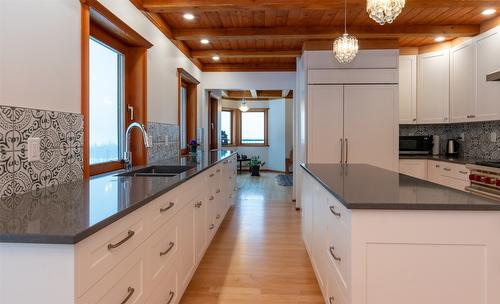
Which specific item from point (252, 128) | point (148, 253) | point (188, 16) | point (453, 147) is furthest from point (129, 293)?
point (252, 128)

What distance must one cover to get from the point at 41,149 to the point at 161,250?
0.78 meters

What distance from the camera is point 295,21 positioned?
150 inches

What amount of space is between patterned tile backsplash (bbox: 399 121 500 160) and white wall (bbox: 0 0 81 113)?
447 cm

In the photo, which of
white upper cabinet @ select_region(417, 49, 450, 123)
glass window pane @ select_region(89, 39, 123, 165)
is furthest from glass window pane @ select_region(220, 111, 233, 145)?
glass window pane @ select_region(89, 39, 123, 165)

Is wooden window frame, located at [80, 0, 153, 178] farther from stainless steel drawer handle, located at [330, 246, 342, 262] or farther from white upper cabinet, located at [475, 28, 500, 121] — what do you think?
white upper cabinet, located at [475, 28, 500, 121]

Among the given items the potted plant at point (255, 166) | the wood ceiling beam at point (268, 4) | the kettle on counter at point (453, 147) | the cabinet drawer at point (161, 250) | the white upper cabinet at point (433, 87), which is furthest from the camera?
the potted plant at point (255, 166)

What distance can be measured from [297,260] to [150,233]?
73.3 inches

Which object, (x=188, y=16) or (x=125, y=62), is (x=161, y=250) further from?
(x=188, y=16)

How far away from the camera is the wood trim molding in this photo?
7.04 ft

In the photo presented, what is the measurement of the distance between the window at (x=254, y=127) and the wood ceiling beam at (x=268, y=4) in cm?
765

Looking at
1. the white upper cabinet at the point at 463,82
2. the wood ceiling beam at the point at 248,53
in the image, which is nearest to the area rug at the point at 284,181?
the wood ceiling beam at the point at 248,53

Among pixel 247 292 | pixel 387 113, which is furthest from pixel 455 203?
pixel 387 113

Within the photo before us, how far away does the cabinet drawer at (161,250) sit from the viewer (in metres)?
1.53

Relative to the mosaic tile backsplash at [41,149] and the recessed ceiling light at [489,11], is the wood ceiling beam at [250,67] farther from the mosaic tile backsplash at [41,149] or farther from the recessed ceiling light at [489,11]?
the mosaic tile backsplash at [41,149]
